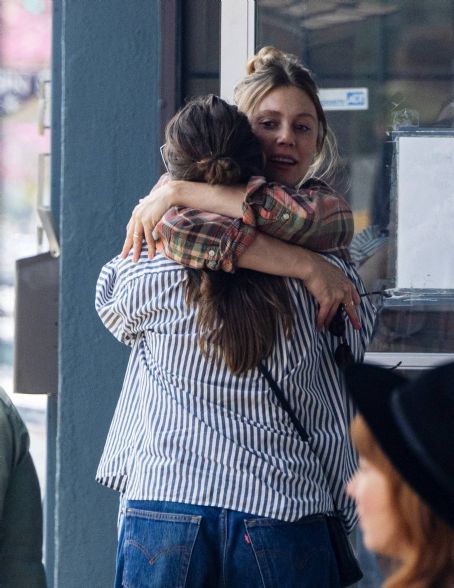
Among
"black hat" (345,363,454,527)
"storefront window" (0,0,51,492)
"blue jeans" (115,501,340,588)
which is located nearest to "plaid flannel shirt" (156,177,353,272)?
"blue jeans" (115,501,340,588)

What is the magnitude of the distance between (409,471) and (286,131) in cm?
159

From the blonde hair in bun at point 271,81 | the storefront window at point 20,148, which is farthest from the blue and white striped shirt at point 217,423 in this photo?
the storefront window at point 20,148

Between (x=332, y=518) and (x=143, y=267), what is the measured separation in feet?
2.54

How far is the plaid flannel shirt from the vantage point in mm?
2711

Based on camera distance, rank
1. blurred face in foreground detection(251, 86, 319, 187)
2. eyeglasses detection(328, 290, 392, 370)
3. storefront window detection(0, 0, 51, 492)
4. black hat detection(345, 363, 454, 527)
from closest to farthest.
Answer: black hat detection(345, 363, 454, 527), eyeglasses detection(328, 290, 392, 370), blurred face in foreground detection(251, 86, 319, 187), storefront window detection(0, 0, 51, 492)

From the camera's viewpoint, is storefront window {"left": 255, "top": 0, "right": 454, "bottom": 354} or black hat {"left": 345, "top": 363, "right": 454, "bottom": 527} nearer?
black hat {"left": 345, "top": 363, "right": 454, "bottom": 527}

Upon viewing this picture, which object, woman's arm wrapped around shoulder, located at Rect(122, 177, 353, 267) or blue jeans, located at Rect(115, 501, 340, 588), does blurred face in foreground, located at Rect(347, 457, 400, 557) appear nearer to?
blue jeans, located at Rect(115, 501, 340, 588)

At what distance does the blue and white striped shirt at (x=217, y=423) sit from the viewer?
266 cm

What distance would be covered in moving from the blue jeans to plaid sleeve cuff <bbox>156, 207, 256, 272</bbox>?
1.88 ft

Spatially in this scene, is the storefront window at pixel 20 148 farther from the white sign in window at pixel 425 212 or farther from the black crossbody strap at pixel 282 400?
the black crossbody strap at pixel 282 400

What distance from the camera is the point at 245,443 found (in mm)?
2682

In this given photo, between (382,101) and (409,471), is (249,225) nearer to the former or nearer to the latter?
(409,471)

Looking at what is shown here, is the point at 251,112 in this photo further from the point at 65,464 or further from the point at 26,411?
the point at 26,411

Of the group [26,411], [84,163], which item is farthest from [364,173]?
[26,411]
